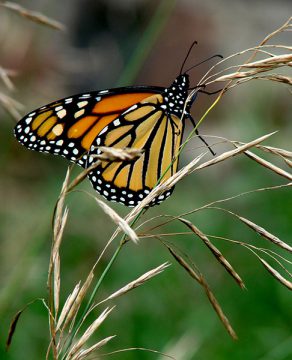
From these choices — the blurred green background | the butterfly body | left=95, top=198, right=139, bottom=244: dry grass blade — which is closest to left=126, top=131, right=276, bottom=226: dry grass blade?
left=95, top=198, right=139, bottom=244: dry grass blade

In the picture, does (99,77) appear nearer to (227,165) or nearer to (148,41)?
(227,165)

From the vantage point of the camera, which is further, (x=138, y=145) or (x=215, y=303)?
(x=138, y=145)

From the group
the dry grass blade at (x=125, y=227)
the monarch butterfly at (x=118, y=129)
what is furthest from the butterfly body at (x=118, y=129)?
the dry grass blade at (x=125, y=227)

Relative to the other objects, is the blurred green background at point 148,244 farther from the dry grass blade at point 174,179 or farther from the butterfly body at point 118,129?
the dry grass blade at point 174,179

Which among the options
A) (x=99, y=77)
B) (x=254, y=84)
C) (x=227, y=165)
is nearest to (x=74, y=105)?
(x=254, y=84)

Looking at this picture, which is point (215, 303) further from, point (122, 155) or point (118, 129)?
point (118, 129)

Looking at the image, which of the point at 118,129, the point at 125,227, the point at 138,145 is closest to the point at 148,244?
the point at 138,145

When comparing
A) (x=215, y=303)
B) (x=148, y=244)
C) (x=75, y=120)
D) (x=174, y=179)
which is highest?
(x=174, y=179)
